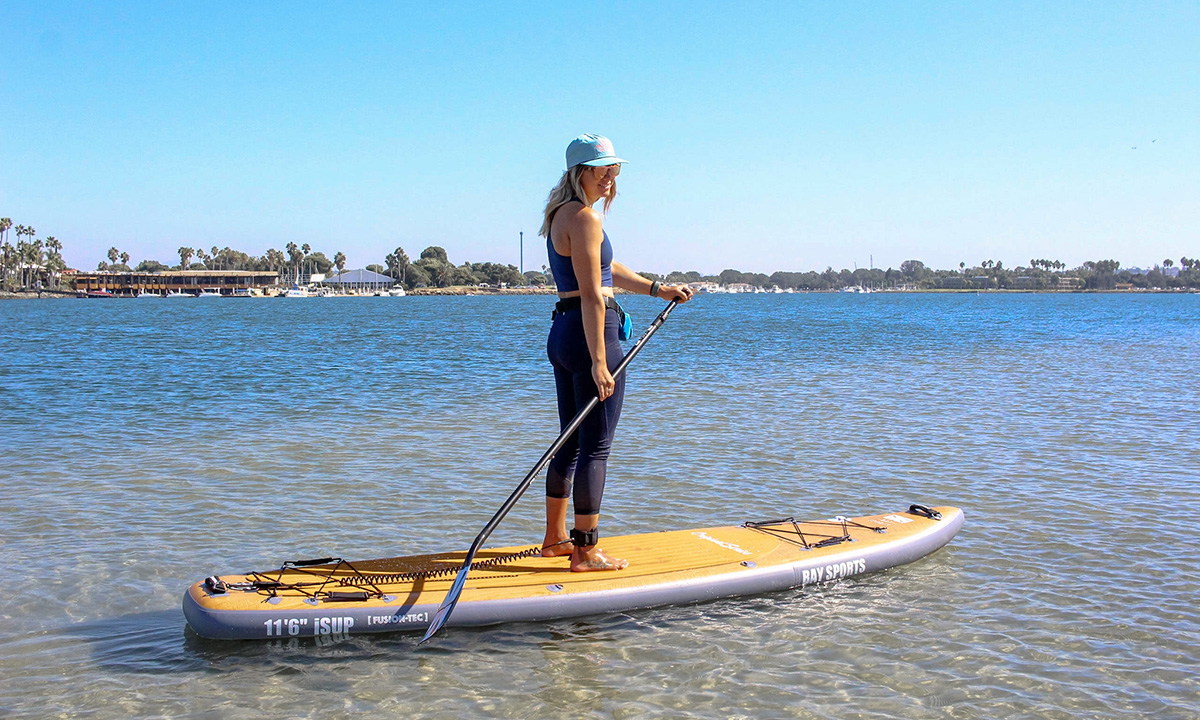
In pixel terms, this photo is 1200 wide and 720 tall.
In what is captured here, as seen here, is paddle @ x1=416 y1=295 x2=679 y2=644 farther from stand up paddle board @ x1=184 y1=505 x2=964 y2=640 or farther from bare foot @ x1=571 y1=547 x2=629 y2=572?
bare foot @ x1=571 y1=547 x2=629 y2=572

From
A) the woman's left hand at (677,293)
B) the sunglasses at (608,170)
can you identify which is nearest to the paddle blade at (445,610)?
the woman's left hand at (677,293)

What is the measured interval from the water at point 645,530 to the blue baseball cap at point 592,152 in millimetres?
2494

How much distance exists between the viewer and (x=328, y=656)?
477 cm

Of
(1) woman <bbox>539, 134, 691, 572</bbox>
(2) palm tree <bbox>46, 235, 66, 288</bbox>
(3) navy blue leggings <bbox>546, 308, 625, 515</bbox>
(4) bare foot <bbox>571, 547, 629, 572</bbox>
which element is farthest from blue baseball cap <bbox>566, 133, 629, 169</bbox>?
(2) palm tree <bbox>46, 235, 66, 288</bbox>

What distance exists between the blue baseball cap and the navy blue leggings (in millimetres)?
Answer: 782

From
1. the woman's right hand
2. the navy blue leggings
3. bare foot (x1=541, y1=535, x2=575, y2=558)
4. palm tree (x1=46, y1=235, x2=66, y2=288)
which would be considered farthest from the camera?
palm tree (x1=46, y1=235, x2=66, y2=288)

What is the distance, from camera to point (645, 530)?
7.25 meters

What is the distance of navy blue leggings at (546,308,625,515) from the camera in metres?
5.07

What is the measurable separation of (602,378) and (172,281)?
197 metres

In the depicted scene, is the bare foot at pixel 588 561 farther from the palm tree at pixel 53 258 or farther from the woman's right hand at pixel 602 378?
the palm tree at pixel 53 258

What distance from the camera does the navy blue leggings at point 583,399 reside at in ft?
A: 16.6

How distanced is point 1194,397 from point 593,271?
14.8 meters

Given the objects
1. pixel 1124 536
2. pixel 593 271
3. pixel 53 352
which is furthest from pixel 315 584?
pixel 53 352

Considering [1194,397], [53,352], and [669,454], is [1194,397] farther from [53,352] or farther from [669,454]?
[53,352]
